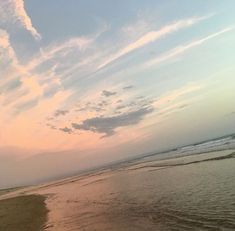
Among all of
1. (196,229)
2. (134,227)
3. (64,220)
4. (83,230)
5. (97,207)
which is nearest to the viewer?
(196,229)

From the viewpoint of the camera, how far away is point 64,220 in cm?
2330

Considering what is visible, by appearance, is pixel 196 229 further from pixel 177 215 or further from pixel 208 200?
pixel 208 200

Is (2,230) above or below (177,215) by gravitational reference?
above

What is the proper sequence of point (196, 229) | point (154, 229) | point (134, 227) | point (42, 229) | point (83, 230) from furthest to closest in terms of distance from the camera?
point (42, 229) < point (83, 230) < point (134, 227) < point (154, 229) < point (196, 229)

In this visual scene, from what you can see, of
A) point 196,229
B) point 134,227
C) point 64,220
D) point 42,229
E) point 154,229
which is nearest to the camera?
point 196,229

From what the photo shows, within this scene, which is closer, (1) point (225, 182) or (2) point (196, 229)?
(2) point (196, 229)

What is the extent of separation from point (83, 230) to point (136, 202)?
6389 millimetres

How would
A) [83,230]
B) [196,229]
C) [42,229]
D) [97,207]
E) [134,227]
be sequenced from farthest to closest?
[97,207], [42,229], [83,230], [134,227], [196,229]

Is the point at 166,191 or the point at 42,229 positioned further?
the point at 166,191

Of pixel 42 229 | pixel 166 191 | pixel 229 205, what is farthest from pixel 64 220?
pixel 229 205

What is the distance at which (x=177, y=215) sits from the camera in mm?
17359

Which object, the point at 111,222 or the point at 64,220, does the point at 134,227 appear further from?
the point at 64,220

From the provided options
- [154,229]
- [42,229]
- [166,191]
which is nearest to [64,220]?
[42,229]

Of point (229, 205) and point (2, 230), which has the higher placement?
point (2, 230)
